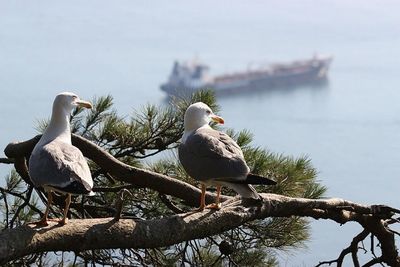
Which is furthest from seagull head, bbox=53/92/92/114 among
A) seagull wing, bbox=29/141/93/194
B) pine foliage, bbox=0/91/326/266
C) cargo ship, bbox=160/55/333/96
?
cargo ship, bbox=160/55/333/96

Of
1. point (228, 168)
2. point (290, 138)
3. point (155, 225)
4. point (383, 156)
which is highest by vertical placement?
point (290, 138)

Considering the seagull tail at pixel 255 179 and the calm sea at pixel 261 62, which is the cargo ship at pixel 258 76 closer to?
the calm sea at pixel 261 62

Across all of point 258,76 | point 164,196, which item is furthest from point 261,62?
point 164,196

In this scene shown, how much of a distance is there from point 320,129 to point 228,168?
1709cm

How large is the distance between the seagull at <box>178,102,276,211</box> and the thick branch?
0.17 feet

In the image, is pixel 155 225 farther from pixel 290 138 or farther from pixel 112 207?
pixel 290 138

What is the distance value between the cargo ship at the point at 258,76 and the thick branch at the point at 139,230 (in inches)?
623

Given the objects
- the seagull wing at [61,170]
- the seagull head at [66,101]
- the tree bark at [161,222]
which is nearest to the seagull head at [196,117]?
the tree bark at [161,222]

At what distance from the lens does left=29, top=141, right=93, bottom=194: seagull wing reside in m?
1.62

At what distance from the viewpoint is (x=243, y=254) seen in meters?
2.31

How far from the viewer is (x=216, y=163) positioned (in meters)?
1.80

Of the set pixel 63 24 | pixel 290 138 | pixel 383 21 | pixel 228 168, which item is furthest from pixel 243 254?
pixel 383 21

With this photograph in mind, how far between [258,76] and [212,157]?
62.6ft

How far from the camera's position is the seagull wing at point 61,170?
1.62 meters
